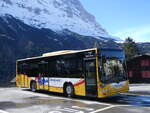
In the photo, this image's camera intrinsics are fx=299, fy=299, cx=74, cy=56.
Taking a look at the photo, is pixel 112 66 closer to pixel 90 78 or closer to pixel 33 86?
pixel 90 78

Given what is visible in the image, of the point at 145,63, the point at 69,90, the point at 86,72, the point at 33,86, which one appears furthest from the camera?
the point at 145,63

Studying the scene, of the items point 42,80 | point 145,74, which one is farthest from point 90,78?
point 145,74

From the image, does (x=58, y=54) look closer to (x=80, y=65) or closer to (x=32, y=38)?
(x=80, y=65)

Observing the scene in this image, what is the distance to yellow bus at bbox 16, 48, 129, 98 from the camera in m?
14.7

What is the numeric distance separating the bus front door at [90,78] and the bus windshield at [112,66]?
50 cm

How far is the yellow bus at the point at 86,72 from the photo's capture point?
14.7 meters

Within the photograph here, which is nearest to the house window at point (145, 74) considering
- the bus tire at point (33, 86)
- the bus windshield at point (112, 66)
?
the bus tire at point (33, 86)

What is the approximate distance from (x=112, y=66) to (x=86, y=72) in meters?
1.38

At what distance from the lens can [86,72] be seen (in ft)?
50.9

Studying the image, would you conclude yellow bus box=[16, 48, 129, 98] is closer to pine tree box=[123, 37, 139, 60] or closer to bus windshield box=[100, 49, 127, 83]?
bus windshield box=[100, 49, 127, 83]

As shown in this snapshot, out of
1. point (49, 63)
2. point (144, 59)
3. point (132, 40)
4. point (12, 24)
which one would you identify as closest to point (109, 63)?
point (49, 63)

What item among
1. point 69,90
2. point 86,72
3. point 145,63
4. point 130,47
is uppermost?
point 130,47

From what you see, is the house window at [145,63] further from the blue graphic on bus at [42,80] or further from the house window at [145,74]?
the blue graphic on bus at [42,80]

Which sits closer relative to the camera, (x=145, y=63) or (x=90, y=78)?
(x=90, y=78)
